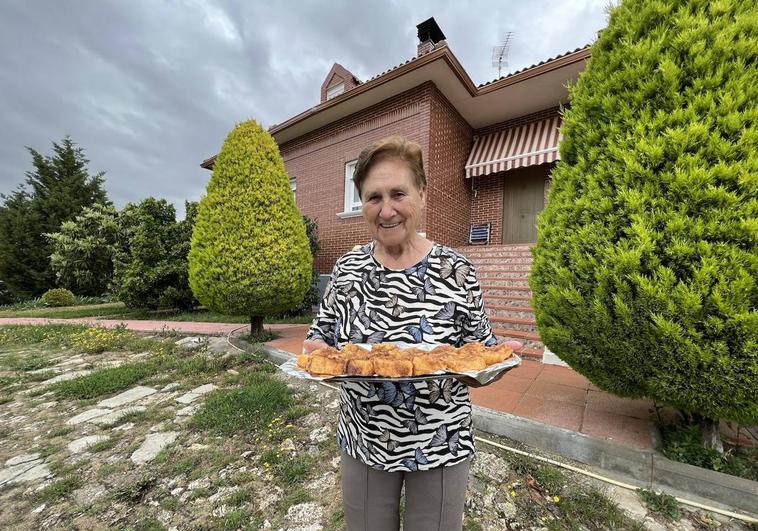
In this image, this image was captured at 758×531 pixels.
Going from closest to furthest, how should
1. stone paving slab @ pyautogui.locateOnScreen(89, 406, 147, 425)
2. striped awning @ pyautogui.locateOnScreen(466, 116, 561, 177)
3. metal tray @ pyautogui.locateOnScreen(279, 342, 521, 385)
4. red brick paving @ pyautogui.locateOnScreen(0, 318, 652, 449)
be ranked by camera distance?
metal tray @ pyautogui.locateOnScreen(279, 342, 521, 385), red brick paving @ pyautogui.locateOnScreen(0, 318, 652, 449), stone paving slab @ pyautogui.locateOnScreen(89, 406, 147, 425), striped awning @ pyautogui.locateOnScreen(466, 116, 561, 177)

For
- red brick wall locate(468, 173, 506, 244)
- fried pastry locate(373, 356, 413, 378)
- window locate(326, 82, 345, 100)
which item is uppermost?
window locate(326, 82, 345, 100)

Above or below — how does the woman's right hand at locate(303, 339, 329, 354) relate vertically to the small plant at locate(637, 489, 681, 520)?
above

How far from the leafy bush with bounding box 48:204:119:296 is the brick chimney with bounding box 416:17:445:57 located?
14.8 metres

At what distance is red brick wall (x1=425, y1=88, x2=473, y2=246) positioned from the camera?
792 cm

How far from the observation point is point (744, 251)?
72.1 inches

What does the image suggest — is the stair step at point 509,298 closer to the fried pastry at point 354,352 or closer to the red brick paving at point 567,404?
the red brick paving at point 567,404

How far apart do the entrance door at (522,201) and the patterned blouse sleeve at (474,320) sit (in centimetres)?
880

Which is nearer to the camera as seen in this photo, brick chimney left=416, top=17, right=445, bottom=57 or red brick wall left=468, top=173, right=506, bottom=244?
brick chimney left=416, top=17, right=445, bottom=57

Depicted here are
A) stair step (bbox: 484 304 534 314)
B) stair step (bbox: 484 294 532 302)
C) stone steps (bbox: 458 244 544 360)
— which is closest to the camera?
stone steps (bbox: 458 244 544 360)

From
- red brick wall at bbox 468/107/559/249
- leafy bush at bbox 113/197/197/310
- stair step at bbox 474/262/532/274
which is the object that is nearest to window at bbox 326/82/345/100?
red brick wall at bbox 468/107/559/249

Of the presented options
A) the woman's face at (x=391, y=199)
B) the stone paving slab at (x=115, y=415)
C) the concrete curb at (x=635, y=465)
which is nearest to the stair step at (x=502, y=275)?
the concrete curb at (x=635, y=465)

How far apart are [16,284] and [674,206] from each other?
28568 mm

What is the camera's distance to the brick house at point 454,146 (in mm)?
7254

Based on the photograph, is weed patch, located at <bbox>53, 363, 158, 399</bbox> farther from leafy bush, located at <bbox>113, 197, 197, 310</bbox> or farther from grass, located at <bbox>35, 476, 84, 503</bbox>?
leafy bush, located at <bbox>113, 197, 197, 310</bbox>
